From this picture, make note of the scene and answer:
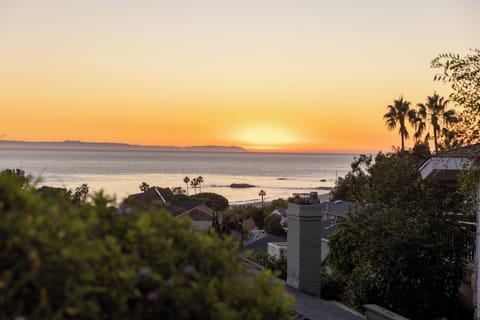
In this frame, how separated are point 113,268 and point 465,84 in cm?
695

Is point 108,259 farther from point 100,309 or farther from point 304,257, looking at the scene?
point 304,257

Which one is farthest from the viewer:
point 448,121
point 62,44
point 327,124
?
point 327,124

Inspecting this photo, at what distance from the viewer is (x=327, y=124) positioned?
9588cm

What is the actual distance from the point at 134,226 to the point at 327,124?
94.7 m

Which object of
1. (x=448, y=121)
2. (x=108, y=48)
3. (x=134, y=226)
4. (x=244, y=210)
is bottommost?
(x=244, y=210)

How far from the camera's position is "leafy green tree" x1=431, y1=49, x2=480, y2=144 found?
795 cm

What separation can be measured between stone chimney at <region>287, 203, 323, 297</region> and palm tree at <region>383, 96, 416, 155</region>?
46660 mm

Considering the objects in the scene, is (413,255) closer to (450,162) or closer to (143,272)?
(450,162)

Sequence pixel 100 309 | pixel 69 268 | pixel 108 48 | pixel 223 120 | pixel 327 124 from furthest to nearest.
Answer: pixel 223 120 → pixel 327 124 → pixel 108 48 → pixel 100 309 → pixel 69 268

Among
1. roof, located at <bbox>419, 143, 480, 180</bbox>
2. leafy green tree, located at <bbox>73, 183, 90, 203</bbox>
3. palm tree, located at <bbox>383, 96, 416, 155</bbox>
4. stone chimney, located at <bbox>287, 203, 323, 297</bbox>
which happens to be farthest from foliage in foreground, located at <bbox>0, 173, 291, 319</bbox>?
palm tree, located at <bbox>383, 96, 416, 155</bbox>

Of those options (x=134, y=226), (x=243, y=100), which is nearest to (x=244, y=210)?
(x=243, y=100)

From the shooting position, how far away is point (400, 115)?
55469mm

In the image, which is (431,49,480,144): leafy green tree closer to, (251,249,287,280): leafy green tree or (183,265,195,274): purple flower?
(251,249,287,280): leafy green tree

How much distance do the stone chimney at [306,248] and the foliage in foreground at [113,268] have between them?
7.80 meters
